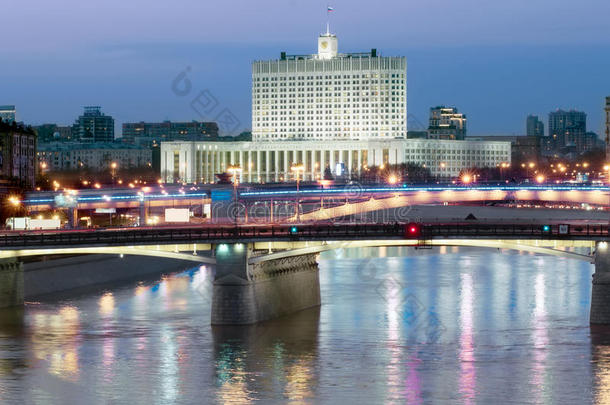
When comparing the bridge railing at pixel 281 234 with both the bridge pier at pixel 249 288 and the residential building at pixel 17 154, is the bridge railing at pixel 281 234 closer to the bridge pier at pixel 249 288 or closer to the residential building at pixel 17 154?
the bridge pier at pixel 249 288

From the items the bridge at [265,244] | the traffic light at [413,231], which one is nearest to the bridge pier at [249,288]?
the bridge at [265,244]

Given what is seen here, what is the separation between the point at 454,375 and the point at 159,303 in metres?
31.3

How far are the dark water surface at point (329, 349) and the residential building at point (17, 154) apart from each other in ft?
230

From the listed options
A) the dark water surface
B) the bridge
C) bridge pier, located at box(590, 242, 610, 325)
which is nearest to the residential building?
the dark water surface

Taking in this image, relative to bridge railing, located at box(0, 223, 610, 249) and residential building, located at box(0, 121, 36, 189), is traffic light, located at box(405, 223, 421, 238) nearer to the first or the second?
bridge railing, located at box(0, 223, 610, 249)

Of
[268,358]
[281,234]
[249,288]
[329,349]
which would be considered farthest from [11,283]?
[329,349]

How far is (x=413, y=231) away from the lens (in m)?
73.6

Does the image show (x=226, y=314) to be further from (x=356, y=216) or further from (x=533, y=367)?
(x=356, y=216)

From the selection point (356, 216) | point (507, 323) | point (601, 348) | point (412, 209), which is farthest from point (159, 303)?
point (412, 209)

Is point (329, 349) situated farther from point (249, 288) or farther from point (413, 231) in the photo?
point (413, 231)

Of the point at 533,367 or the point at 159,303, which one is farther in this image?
the point at 159,303

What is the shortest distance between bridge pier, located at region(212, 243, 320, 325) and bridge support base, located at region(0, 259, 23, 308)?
13764mm

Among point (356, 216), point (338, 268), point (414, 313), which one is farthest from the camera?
point (356, 216)

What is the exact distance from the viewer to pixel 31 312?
3039 inches
